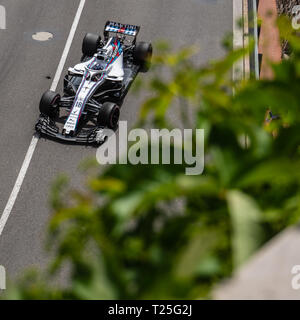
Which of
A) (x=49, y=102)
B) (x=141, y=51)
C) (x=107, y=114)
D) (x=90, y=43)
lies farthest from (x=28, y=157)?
(x=141, y=51)

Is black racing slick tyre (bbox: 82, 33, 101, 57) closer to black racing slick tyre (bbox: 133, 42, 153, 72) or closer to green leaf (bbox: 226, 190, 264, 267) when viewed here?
black racing slick tyre (bbox: 133, 42, 153, 72)

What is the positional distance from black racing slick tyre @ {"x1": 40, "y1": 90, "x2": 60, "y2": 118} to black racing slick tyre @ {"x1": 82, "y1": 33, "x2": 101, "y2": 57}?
2481 mm

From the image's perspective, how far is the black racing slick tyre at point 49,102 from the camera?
603 inches

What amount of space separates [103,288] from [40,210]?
11.7 meters

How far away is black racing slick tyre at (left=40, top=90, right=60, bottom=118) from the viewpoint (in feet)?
50.3

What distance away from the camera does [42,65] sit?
18.0 meters

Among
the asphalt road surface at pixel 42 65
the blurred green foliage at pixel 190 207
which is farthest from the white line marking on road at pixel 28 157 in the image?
the blurred green foliage at pixel 190 207

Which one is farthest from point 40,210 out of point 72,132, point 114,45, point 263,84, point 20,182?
point 263,84

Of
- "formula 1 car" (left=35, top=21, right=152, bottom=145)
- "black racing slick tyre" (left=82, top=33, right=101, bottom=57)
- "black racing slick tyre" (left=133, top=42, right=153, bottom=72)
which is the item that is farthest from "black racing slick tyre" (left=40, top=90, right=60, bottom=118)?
"black racing slick tyre" (left=133, top=42, right=153, bottom=72)

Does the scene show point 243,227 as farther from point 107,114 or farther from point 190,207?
point 107,114

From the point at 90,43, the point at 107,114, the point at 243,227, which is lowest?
the point at 243,227

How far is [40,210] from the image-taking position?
13.8m

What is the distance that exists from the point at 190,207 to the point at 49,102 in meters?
13.0
